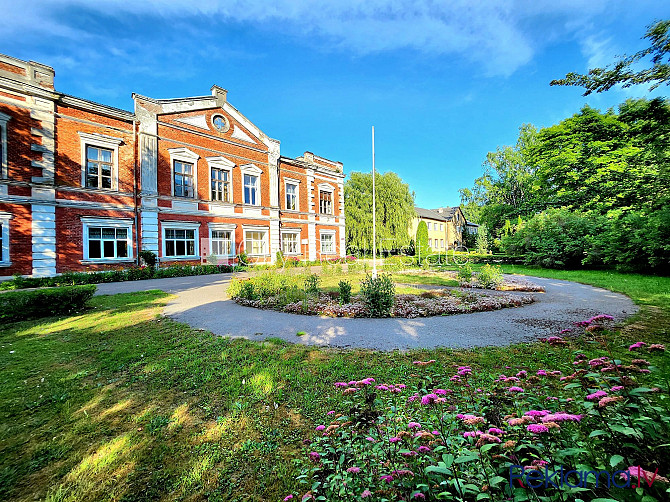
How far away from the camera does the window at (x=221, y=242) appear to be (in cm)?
2095

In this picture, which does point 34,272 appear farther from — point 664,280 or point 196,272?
point 664,280

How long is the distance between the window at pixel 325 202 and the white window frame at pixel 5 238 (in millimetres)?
22010

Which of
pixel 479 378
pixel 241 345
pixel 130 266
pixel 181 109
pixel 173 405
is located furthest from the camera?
pixel 181 109

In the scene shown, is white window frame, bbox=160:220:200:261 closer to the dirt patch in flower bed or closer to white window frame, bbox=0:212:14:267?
white window frame, bbox=0:212:14:267

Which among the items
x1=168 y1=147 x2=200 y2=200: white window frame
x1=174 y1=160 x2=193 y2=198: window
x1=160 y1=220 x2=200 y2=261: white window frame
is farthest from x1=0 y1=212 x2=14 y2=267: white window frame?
x1=174 y1=160 x2=193 y2=198: window

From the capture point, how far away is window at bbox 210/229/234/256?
825 inches

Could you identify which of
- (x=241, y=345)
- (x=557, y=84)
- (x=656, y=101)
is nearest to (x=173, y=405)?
(x=241, y=345)

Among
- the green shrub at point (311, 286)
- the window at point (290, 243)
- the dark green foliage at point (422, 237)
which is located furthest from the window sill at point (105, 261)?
the dark green foliage at point (422, 237)

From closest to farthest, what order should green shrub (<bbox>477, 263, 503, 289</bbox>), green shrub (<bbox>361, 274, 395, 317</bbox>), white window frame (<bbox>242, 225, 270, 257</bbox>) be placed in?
green shrub (<bbox>361, 274, 395, 317</bbox>)
green shrub (<bbox>477, 263, 503, 289</bbox>)
white window frame (<bbox>242, 225, 270, 257</bbox>)

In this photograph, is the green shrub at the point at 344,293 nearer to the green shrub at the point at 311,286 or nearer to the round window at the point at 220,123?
the green shrub at the point at 311,286

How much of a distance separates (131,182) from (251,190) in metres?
8.70

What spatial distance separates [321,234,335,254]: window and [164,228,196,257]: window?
1338 cm

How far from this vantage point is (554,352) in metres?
4.24

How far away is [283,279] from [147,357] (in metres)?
5.34
